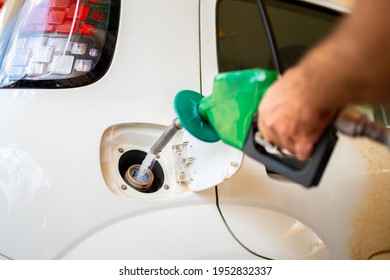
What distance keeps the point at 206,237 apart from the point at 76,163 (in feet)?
1.07

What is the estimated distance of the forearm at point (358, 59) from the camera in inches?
15.5

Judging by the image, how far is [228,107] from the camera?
0.68m

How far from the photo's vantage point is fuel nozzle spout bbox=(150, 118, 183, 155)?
0.81 m

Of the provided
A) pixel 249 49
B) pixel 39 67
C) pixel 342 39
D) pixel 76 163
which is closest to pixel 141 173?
pixel 76 163

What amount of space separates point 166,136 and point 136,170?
0.13 metres

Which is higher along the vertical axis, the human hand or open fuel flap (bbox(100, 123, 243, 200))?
the human hand

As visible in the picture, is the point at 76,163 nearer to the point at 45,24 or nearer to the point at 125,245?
the point at 125,245

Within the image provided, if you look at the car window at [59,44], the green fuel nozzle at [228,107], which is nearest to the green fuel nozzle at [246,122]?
the green fuel nozzle at [228,107]

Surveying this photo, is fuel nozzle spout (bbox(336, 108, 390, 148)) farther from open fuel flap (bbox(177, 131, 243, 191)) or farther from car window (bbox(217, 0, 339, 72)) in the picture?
car window (bbox(217, 0, 339, 72))

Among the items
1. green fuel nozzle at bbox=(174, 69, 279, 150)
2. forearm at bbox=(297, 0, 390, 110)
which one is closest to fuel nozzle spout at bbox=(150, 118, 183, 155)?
green fuel nozzle at bbox=(174, 69, 279, 150)

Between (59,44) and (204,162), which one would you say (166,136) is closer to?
(204,162)

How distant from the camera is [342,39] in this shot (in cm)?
41

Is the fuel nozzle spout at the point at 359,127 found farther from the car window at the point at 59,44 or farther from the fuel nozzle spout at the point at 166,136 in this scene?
the car window at the point at 59,44

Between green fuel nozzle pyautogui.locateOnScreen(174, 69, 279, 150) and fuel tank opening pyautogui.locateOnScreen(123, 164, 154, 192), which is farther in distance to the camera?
fuel tank opening pyautogui.locateOnScreen(123, 164, 154, 192)
